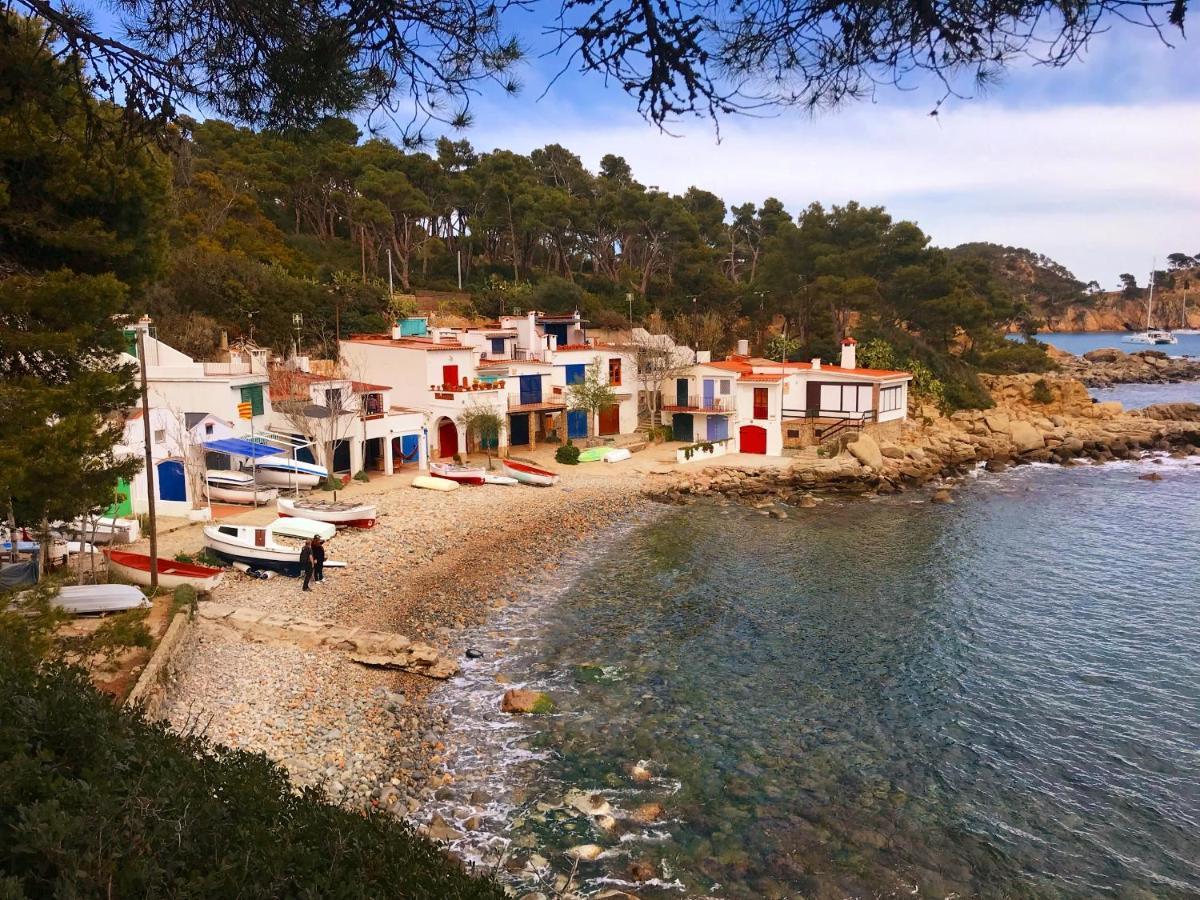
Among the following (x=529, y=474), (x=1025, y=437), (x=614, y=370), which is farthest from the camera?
(x=1025, y=437)

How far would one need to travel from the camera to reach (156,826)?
444 centimetres

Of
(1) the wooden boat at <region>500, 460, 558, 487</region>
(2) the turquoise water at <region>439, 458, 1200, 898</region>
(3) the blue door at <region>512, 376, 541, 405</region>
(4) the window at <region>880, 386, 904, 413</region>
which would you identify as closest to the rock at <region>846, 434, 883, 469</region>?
(4) the window at <region>880, 386, 904, 413</region>

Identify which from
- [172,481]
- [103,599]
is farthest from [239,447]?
[103,599]

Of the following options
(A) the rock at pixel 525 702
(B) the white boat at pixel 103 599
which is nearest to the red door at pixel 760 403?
(A) the rock at pixel 525 702

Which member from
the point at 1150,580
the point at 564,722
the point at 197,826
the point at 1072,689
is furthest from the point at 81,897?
the point at 1150,580

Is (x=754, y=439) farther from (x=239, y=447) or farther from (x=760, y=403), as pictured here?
(x=239, y=447)

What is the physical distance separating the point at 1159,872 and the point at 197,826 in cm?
1234

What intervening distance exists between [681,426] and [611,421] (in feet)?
12.7

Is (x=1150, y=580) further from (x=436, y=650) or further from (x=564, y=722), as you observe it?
(x=436, y=650)

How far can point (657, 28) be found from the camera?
621cm

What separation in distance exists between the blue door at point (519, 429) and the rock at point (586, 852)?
30.5m

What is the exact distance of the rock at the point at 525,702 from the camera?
15.0m

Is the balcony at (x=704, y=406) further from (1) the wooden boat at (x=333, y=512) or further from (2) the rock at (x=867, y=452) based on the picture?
(1) the wooden boat at (x=333, y=512)

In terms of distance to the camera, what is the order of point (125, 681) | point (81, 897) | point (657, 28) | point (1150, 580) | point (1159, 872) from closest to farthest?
point (81, 897) → point (657, 28) → point (1159, 872) → point (125, 681) → point (1150, 580)
